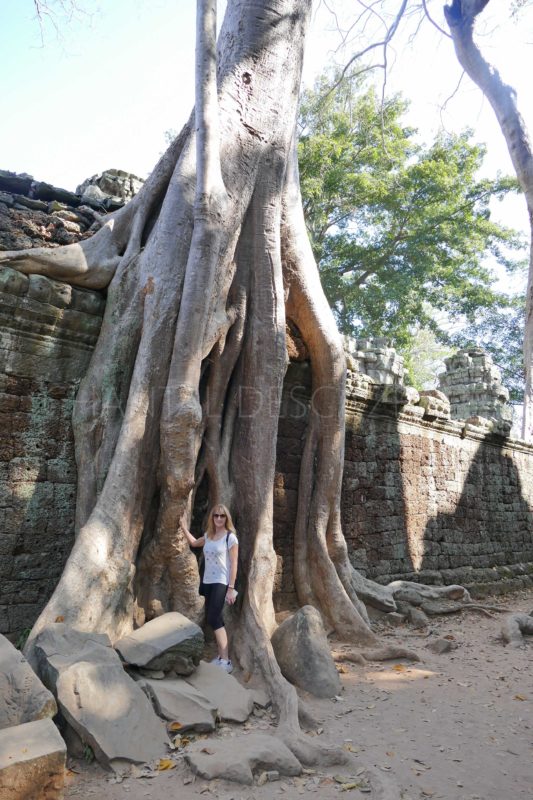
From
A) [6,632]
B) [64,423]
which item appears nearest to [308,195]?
[64,423]

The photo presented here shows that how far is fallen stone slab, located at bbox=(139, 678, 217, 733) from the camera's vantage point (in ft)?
8.29

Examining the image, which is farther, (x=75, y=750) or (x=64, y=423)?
(x=64, y=423)

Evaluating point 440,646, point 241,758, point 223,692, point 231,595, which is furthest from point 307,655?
point 440,646

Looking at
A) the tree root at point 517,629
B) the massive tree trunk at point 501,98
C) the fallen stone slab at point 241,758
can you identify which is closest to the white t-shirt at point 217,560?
the fallen stone slab at point 241,758

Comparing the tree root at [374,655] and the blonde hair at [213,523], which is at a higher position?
the blonde hair at [213,523]

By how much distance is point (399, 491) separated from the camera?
6543mm

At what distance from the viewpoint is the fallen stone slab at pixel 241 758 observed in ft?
7.21

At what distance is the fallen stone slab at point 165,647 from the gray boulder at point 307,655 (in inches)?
26.8

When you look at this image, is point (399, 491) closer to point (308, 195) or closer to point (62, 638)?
point (62, 638)

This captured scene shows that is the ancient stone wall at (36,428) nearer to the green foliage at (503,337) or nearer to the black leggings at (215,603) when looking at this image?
the black leggings at (215,603)

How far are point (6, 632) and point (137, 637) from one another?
0.97m

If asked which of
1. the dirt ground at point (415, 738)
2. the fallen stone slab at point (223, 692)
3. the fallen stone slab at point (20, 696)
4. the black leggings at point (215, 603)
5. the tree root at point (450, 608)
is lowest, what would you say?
the dirt ground at point (415, 738)

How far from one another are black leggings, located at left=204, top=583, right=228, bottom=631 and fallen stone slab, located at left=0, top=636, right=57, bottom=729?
4.75 feet

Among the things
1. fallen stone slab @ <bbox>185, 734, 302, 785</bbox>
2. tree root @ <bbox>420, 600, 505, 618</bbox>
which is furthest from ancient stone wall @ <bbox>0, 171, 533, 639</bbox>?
fallen stone slab @ <bbox>185, 734, 302, 785</bbox>
